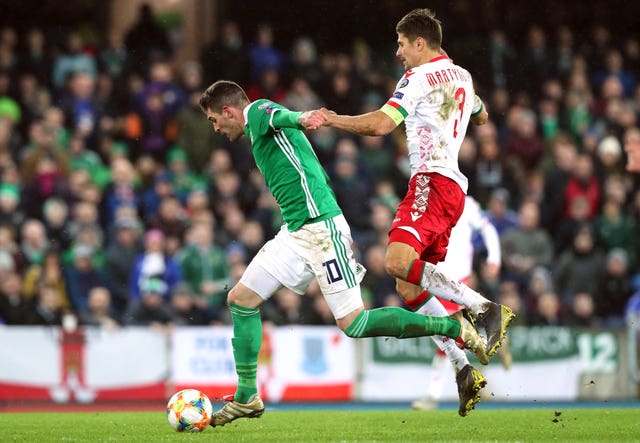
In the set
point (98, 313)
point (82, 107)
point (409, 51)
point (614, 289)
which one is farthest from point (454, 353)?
point (82, 107)

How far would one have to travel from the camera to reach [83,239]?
15820mm

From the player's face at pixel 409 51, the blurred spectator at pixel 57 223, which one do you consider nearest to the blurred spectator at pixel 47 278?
the blurred spectator at pixel 57 223

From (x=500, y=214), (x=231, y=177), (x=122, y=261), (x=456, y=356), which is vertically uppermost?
(x=231, y=177)

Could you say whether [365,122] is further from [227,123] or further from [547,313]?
[547,313]

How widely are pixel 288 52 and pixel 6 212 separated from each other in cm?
614

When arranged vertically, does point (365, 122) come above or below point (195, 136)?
below

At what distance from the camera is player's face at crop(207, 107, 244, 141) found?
31.4 ft

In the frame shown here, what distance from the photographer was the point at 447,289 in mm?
9625

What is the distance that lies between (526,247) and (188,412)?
878 cm

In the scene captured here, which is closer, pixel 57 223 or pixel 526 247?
pixel 57 223

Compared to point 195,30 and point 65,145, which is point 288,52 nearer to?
point 195,30

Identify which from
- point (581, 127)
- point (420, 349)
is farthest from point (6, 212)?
point (581, 127)

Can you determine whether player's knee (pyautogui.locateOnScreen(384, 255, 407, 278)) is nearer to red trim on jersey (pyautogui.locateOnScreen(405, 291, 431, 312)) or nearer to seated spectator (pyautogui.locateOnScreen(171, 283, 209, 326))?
red trim on jersey (pyautogui.locateOnScreen(405, 291, 431, 312))

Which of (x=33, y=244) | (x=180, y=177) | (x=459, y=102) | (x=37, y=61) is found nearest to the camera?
(x=459, y=102)
